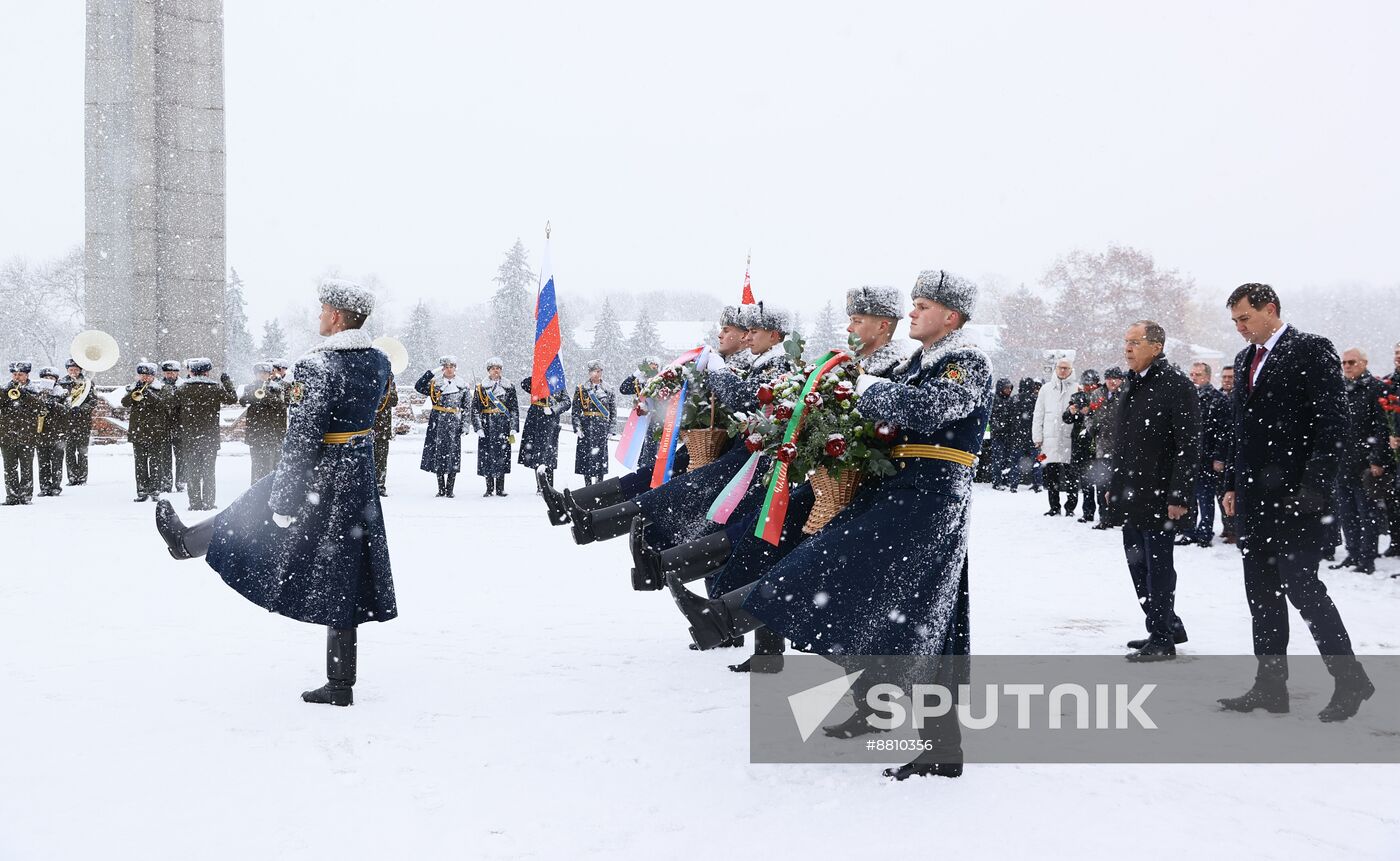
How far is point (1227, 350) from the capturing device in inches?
2790

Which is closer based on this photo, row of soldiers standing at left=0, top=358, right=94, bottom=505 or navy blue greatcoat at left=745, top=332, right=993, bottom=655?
navy blue greatcoat at left=745, top=332, right=993, bottom=655

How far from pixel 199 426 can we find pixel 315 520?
31.1ft

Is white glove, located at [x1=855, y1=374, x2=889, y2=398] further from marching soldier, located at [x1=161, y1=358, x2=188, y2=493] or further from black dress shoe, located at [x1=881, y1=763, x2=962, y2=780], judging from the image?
marching soldier, located at [x1=161, y1=358, x2=188, y2=493]

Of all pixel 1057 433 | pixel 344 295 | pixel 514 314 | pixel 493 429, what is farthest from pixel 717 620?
pixel 514 314

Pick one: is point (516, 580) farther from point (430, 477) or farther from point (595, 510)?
point (430, 477)

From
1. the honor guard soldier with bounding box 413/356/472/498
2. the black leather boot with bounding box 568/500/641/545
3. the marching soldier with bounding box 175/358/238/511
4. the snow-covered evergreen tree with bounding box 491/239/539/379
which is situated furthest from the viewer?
the snow-covered evergreen tree with bounding box 491/239/539/379

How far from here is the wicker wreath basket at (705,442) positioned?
5.64m

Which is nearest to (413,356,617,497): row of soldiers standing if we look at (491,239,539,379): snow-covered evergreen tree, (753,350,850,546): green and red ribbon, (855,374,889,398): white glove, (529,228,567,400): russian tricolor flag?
(529,228,567,400): russian tricolor flag

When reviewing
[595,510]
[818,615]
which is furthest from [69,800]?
[595,510]

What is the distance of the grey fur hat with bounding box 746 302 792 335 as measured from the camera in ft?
19.1

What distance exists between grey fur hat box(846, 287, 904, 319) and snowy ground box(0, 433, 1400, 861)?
6.01ft

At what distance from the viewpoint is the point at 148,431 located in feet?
44.8

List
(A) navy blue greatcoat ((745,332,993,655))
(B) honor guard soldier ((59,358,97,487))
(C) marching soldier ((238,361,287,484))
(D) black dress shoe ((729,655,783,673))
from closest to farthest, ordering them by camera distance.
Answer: (A) navy blue greatcoat ((745,332,993,655)), (D) black dress shoe ((729,655,783,673)), (C) marching soldier ((238,361,287,484)), (B) honor guard soldier ((59,358,97,487))

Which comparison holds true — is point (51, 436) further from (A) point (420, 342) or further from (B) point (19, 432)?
(A) point (420, 342)
